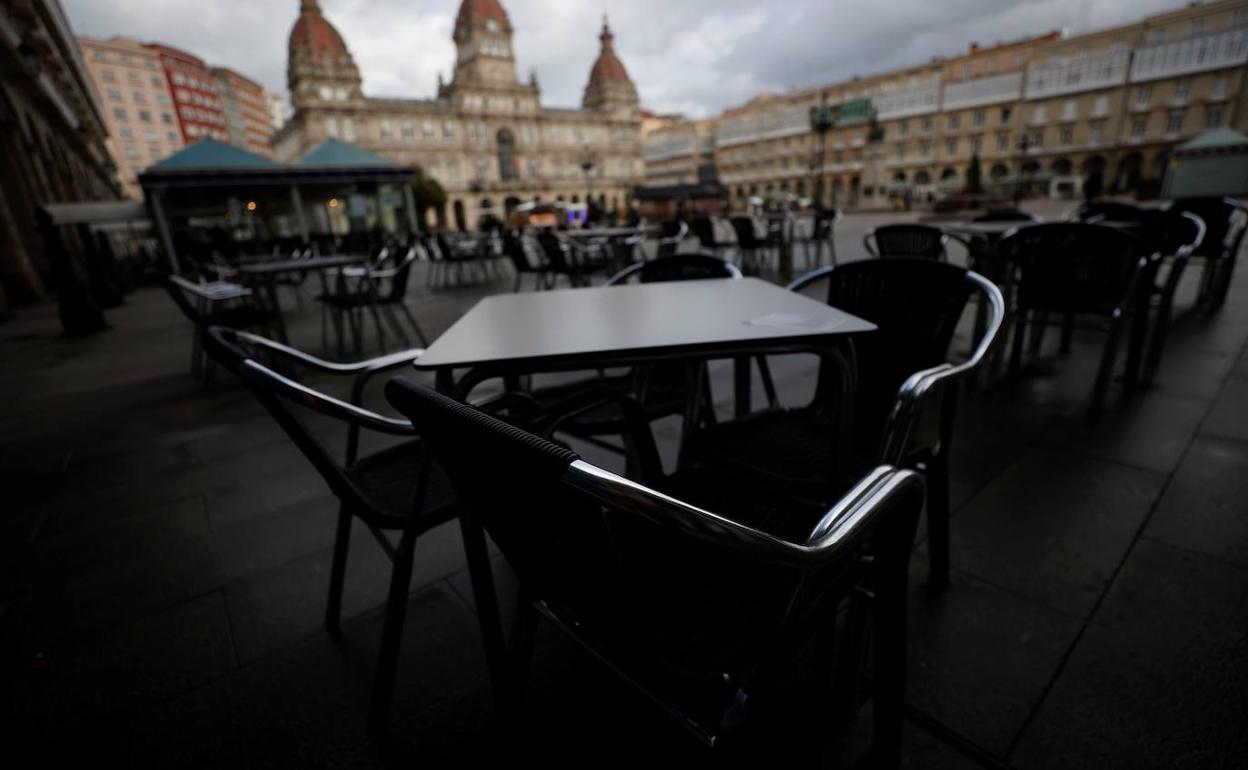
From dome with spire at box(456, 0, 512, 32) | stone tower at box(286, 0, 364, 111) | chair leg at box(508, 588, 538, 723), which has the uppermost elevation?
dome with spire at box(456, 0, 512, 32)

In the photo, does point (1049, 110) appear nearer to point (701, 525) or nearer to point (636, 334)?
point (636, 334)

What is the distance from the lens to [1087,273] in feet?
8.91

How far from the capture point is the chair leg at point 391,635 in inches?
43.6

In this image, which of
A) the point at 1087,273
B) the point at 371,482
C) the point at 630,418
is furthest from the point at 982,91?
the point at 371,482

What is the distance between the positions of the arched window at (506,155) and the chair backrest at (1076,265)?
55636mm

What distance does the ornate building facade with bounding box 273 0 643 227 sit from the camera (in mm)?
45531

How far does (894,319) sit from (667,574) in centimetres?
109

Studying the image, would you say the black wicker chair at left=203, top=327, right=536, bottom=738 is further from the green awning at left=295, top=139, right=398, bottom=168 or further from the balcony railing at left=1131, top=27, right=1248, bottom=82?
the balcony railing at left=1131, top=27, right=1248, bottom=82

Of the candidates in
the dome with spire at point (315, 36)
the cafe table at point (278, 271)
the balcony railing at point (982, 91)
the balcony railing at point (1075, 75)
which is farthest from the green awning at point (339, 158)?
the balcony railing at point (1075, 75)

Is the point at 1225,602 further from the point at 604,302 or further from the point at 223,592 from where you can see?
the point at 223,592

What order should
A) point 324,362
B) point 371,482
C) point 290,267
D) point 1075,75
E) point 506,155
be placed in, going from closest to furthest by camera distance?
point 371,482, point 324,362, point 290,267, point 1075,75, point 506,155

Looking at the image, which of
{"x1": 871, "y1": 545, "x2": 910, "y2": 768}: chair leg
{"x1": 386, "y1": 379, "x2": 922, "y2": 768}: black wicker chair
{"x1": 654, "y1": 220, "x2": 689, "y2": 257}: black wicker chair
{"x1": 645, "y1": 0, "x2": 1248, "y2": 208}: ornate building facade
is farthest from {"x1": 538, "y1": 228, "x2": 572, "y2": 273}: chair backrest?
{"x1": 645, "y1": 0, "x2": 1248, "y2": 208}: ornate building facade

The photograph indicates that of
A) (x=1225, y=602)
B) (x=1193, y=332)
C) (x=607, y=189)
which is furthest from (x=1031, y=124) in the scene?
(x=1225, y=602)

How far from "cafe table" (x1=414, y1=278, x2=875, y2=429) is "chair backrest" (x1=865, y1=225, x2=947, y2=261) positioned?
2.39 m
